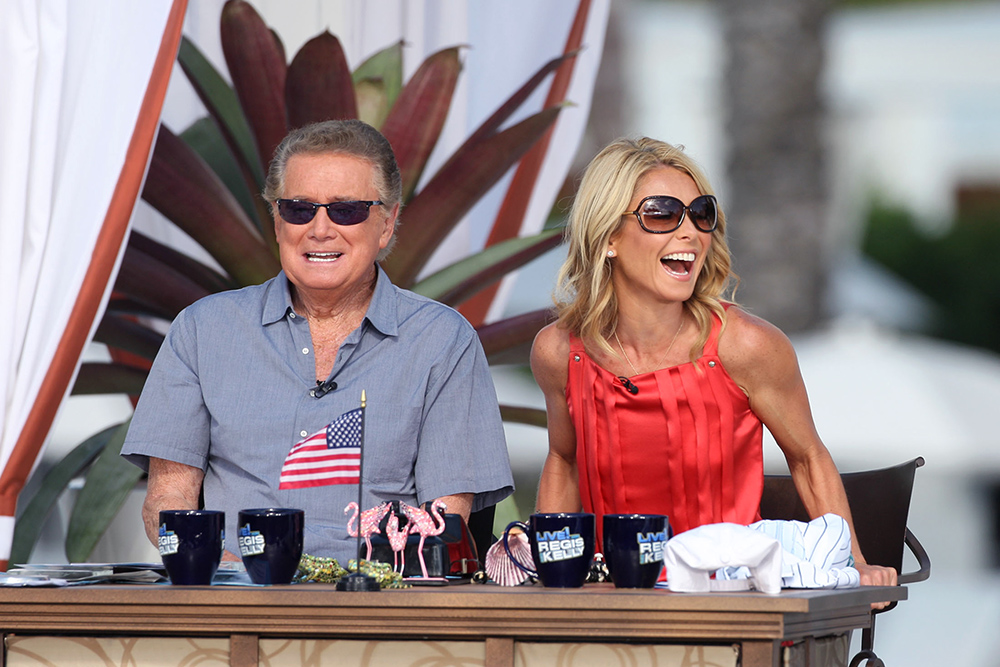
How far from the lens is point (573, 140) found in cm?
483

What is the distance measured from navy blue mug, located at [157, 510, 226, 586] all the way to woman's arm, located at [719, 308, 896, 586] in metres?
1.20

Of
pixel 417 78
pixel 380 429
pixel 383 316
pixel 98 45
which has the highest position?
pixel 417 78

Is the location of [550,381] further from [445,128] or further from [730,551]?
[445,128]

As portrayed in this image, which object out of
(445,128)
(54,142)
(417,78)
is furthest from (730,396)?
(445,128)

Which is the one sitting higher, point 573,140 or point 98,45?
point 573,140

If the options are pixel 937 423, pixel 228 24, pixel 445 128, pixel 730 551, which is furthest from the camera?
pixel 937 423

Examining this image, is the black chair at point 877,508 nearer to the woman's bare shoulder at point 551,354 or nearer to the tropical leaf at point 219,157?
the woman's bare shoulder at point 551,354

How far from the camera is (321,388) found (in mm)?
2611

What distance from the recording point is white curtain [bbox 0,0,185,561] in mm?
3039

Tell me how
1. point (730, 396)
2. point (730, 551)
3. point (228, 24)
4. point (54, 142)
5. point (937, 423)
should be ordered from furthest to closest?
point (937, 423), point (228, 24), point (54, 142), point (730, 396), point (730, 551)

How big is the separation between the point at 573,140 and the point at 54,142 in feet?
6.96

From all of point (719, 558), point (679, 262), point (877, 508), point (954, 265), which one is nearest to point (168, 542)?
point (719, 558)

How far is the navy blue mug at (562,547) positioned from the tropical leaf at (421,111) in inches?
95.2

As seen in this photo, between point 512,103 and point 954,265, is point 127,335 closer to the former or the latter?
point 512,103
